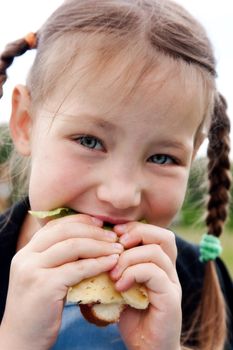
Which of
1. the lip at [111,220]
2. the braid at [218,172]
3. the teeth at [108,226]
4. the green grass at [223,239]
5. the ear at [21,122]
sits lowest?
the green grass at [223,239]

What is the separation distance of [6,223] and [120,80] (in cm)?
108

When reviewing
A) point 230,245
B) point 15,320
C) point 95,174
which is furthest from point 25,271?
point 230,245

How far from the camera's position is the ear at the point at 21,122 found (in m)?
2.80

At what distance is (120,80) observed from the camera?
2379 millimetres

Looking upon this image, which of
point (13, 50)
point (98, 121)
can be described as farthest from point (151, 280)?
point (13, 50)

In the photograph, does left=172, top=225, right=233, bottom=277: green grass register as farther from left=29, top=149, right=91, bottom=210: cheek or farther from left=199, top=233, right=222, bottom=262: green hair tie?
left=29, top=149, right=91, bottom=210: cheek

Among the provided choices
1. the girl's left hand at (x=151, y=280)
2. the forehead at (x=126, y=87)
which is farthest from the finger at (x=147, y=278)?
the forehead at (x=126, y=87)

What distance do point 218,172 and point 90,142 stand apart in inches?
44.1

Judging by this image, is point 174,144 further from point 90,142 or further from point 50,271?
point 50,271

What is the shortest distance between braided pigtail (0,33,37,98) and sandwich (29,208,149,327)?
0.86m

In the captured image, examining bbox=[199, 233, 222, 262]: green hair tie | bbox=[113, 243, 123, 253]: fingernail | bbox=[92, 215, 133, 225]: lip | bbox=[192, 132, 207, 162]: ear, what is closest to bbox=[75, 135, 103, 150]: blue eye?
bbox=[92, 215, 133, 225]: lip

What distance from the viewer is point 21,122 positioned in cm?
283

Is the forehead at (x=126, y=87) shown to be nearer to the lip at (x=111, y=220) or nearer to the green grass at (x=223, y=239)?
the lip at (x=111, y=220)

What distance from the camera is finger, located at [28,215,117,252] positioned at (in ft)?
7.53
